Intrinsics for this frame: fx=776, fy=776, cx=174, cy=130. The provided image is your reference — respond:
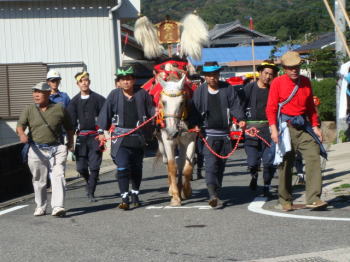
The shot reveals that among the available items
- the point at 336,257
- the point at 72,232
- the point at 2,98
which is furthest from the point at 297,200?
the point at 2,98

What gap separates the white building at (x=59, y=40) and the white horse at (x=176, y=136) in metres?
9.77

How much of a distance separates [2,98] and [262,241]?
14464mm

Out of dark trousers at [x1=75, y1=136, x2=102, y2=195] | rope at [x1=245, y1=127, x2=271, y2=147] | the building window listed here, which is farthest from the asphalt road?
the building window

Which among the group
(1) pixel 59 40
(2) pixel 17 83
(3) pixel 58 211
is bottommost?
(3) pixel 58 211

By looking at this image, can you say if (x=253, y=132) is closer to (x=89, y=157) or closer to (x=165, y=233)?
(x=89, y=157)

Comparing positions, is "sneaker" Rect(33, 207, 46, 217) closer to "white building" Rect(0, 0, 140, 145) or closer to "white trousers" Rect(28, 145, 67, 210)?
"white trousers" Rect(28, 145, 67, 210)

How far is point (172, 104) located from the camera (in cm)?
1027

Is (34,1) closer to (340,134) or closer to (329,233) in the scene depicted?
(340,134)

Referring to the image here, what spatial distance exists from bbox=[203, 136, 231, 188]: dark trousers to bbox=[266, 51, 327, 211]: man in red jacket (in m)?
1.09

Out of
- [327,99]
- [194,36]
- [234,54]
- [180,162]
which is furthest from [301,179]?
[234,54]

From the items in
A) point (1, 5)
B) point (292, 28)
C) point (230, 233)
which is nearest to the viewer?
point (230, 233)

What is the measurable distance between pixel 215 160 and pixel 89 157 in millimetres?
2413

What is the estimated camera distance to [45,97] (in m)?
10.1

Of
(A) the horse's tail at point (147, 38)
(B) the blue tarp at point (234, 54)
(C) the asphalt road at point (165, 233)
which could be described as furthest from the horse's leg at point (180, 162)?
(B) the blue tarp at point (234, 54)
